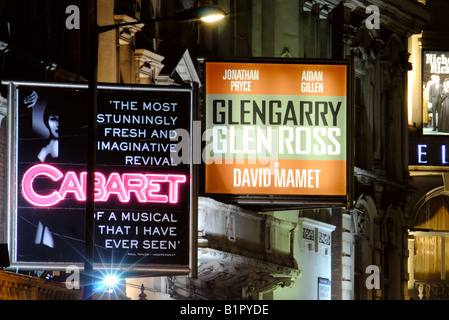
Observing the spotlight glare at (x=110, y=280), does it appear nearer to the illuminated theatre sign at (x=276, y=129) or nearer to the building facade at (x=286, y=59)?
the building facade at (x=286, y=59)

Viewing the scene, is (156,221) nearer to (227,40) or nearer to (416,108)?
(227,40)

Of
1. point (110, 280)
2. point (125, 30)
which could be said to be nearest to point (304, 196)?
point (125, 30)

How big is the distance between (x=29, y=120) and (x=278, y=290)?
15.9m

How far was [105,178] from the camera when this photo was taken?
25.2m

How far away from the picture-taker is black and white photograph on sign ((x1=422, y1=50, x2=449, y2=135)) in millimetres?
53281

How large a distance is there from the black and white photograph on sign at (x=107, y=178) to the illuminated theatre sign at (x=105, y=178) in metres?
0.02

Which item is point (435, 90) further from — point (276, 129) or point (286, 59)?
point (276, 129)

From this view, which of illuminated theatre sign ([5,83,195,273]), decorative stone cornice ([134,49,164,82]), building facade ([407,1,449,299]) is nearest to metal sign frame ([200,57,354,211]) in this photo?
decorative stone cornice ([134,49,164,82])

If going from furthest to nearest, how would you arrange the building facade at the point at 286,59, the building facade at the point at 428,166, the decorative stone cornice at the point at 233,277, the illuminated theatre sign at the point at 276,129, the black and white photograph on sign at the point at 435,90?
the black and white photograph on sign at the point at 435,90
the building facade at the point at 428,166
the decorative stone cornice at the point at 233,277
the illuminated theatre sign at the point at 276,129
the building facade at the point at 286,59

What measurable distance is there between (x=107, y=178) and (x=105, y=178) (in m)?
0.04

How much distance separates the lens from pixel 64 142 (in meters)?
25.0

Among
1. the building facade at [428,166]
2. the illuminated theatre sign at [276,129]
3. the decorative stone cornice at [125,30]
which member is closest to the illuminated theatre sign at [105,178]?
the decorative stone cornice at [125,30]

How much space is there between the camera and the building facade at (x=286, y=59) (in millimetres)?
28188
